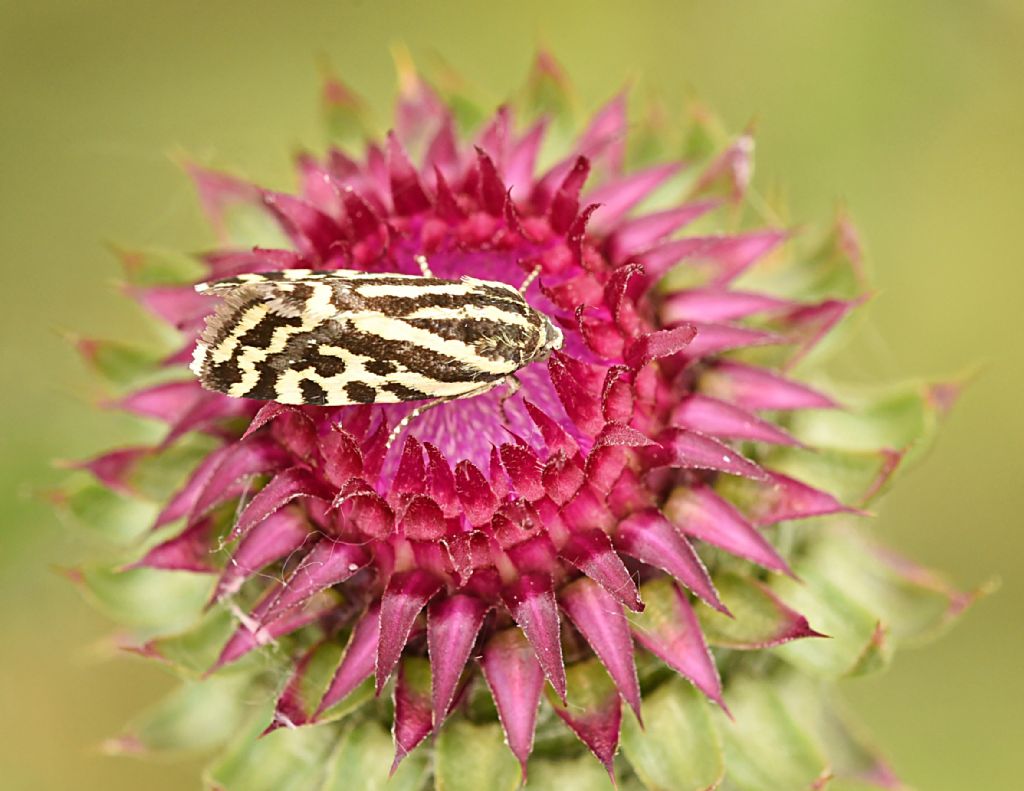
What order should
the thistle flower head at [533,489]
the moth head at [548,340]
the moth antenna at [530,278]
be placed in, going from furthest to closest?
the moth antenna at [530,278]
the moth head at [548,340]
the thistle flower head at [533,489]

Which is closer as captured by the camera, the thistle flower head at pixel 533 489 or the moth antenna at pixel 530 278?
the thistle flower head at pixel 533 489

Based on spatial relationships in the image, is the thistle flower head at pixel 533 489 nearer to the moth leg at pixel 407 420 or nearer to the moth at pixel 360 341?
the moth leg at pixel 407 420

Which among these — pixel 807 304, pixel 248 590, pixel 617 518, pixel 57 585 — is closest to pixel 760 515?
pixel 617 518

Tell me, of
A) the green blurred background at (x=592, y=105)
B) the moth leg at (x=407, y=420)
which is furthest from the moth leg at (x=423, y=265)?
the green blurred background at (x=592, y=105)

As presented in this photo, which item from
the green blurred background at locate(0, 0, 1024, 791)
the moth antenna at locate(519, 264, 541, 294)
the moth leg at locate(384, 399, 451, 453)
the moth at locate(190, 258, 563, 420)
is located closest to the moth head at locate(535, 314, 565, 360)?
the moth at locate(190, 258, 563, 420)

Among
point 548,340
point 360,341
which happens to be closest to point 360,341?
point 360,341

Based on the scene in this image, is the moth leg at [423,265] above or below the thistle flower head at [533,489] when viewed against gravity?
above

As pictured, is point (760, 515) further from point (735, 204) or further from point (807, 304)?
point (735, 204)
